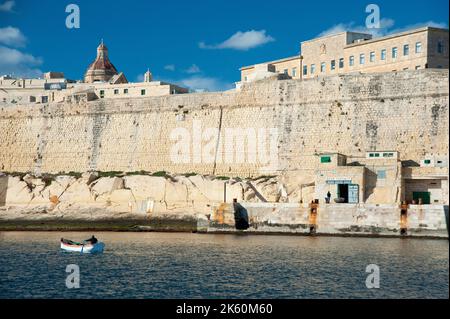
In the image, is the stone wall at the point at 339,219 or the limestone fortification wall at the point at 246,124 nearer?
the stone wall at the point at 339,219

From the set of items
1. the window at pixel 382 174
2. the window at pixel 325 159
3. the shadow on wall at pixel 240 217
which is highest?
the window at pixel 325 159

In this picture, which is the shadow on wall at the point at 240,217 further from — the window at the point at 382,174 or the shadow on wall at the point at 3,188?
the shadow on wall at the point at 3,188

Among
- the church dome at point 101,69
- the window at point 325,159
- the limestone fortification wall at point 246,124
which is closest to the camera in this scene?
the window at point 325,159

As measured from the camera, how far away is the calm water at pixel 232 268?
21.6 metres

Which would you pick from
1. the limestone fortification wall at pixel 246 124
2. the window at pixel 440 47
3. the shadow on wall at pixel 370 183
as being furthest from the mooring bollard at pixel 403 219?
the window at pixel 440 47

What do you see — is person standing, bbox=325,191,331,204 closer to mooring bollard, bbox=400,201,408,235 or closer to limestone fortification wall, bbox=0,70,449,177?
limestone fortification wall, bbox=0,70,449,177

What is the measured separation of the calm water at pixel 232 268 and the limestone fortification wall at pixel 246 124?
756 centimetres

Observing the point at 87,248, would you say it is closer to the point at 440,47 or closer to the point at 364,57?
the point at 364,57

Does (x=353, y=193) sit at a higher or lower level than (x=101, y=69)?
lower

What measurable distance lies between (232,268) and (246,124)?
18.5 m

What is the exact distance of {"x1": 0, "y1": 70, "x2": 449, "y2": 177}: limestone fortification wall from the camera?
38.7 m

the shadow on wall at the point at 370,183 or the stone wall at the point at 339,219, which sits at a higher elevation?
the shadow on wall at the point at 370,183

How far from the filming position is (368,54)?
44125 mm

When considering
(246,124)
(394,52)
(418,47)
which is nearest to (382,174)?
(418,47)
